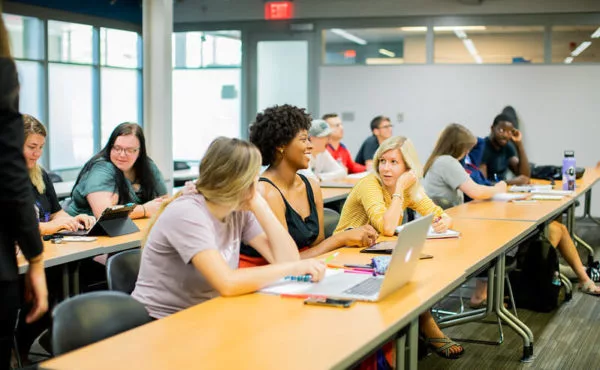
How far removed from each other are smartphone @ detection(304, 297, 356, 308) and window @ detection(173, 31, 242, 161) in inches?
380

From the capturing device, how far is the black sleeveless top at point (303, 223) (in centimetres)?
354

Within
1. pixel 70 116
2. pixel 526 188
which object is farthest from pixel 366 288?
pixel 70 116

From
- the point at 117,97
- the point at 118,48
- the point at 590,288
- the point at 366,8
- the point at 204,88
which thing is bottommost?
the point at 590,288

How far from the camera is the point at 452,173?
5520mm

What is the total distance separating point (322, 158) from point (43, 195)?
352 cm

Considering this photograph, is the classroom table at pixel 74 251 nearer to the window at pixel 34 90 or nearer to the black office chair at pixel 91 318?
the black office chair at pixel 91 318

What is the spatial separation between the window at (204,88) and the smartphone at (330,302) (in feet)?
31.7

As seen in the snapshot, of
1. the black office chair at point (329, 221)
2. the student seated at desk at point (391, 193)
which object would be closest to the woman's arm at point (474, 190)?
the student seated at desk at point (391, 193)

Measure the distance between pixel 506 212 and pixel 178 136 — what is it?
27.3 ft

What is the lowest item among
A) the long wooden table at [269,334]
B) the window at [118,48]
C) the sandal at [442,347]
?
the sandal at [442,347]

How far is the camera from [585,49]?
399 inches

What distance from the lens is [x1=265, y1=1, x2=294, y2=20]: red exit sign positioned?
11.2 m

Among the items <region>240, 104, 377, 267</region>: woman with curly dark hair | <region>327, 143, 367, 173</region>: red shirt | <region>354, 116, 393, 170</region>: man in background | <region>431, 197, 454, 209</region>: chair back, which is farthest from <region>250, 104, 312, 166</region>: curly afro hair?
<region>354, 116, 393, 170</region>: man in background

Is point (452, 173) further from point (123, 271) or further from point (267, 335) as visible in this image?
point (267, 335)
